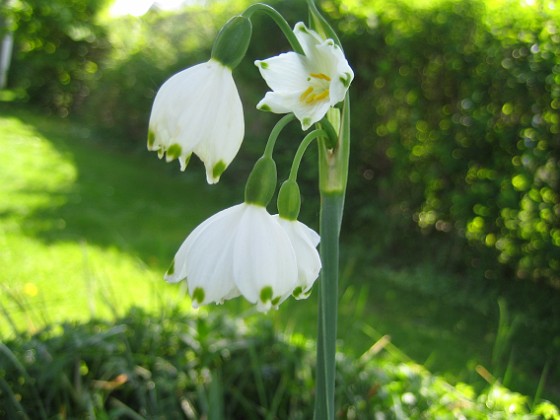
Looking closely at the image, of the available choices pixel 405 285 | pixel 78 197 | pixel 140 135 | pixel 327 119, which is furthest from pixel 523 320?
pixel 140 135

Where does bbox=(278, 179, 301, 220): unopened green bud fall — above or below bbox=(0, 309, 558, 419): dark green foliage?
above

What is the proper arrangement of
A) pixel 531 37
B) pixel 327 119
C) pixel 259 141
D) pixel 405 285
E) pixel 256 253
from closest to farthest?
pixel 256 253
pixel 327 119
pixel 531 37
pixel 405 285
pixel 259 141

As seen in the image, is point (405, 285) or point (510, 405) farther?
point (405, 285)

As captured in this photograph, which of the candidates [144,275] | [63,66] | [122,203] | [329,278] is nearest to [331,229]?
[329,278]

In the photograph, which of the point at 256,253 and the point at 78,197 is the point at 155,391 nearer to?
the point at 256,253

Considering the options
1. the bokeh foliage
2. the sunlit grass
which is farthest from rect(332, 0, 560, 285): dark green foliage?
the sunlit grass

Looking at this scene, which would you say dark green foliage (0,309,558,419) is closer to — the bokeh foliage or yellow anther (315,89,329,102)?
yellow anther (315,89,329,102)

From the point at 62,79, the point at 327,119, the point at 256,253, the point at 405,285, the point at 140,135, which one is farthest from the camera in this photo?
the point at 62,79

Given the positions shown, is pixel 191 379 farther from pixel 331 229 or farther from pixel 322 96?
pixel 322 96
